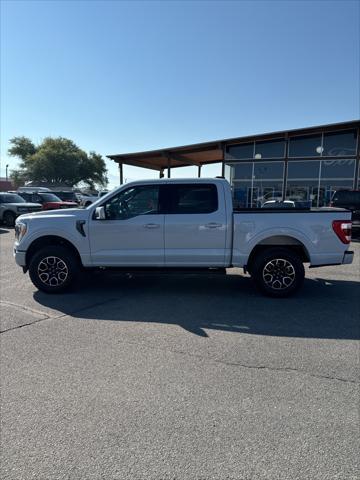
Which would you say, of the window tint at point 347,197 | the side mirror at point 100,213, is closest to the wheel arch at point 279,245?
the side mirror at point 100,213

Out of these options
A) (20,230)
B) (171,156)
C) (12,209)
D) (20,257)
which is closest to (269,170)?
(171,156)

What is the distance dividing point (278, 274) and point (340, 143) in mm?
19590

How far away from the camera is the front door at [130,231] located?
246 inches

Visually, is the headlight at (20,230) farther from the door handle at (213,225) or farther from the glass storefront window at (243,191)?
the glass storefront window at (243,191)

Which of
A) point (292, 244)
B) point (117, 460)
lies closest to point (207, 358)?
point (117, 460)

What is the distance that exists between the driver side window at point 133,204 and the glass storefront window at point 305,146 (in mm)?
19357

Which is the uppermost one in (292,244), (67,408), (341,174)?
(341,174)

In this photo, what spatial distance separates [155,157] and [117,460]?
2362 centimetres

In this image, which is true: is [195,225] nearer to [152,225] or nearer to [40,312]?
[152,225]

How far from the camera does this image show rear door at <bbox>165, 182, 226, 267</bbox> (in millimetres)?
6191

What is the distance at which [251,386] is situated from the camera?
331 cm

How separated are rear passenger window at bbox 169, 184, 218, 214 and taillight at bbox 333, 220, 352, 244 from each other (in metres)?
2.09

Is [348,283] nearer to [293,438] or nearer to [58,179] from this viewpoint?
[293,438]

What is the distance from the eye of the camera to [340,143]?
22.6 meters
